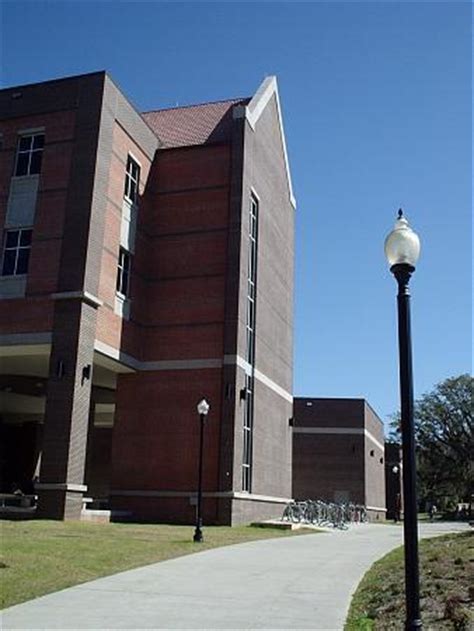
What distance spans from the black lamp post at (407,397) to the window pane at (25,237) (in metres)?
23.6

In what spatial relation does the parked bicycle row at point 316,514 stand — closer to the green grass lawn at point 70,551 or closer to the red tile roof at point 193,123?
the green grass lawn at point 70,551

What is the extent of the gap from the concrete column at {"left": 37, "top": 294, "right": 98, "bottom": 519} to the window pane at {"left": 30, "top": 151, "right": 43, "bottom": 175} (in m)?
6.79

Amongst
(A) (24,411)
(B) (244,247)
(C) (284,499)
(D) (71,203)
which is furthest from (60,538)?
(A) (24,411)

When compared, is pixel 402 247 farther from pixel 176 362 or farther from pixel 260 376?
pixel 260 376

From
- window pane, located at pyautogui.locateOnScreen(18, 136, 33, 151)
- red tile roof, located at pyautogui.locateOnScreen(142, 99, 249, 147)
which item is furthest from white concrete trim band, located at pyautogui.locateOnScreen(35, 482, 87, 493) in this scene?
red tile roof, located at pyautogui.locateOnScreen(142, 99, 249, 147)

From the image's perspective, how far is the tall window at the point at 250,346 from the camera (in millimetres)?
31578

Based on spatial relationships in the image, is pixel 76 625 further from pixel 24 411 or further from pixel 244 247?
pixel 24 411

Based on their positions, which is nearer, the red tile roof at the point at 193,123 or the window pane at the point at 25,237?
the window pane at the point at 25,237

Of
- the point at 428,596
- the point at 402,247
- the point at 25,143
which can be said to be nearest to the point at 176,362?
the point at 25,143

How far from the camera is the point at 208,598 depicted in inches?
387

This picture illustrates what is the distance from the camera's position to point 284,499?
37562mm

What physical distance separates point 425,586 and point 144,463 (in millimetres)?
21525

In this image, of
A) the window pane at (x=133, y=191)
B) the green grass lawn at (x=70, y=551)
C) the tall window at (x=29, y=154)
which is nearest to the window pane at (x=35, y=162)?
the tall window at (x=29, y=154)

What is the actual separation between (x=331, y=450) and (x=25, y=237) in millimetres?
35087
